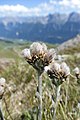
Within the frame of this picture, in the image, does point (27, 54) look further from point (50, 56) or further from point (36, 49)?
point (50, 56)

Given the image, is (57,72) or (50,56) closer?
(50,56)

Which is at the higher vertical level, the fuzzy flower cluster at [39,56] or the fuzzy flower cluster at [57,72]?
the fuzzy flower cluster at [39,56]

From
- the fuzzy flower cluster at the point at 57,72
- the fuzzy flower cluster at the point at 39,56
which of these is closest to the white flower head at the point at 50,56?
the fuzzy flower cluster at the point at 39,56

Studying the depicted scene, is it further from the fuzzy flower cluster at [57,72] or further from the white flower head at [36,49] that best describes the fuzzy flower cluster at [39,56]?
the fuzzy flower cluster at [57,72]

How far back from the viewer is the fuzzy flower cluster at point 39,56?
3080mm

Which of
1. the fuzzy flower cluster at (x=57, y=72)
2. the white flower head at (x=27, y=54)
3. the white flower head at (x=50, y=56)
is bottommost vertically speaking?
the fuzzy flower cluster at (x=57, y=72)

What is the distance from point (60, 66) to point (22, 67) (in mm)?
8646

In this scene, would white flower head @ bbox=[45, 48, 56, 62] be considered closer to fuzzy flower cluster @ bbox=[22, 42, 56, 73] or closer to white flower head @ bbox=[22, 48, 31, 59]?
fuzzy flower cluster @ bbox=[22, 42, 56, 73]

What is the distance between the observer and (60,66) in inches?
137

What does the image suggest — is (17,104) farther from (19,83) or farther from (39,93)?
(39,93)

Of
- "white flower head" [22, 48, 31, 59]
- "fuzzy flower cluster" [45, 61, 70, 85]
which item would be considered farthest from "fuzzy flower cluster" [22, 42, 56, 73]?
"fuzzy flower cluster" [45, 61, 70, 85]

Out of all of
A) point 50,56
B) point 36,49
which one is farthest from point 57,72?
point 36,49

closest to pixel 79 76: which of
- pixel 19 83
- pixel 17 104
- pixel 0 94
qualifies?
pixel 0 94

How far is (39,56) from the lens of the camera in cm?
306
